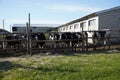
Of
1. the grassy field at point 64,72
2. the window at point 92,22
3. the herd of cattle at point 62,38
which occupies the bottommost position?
the grassy field at point 64,72

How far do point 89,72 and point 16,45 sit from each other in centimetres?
1030

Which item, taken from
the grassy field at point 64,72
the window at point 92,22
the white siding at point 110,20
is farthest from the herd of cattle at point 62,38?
the grassy field at point 64,72

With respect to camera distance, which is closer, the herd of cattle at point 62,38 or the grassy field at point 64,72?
the grassy field at point 64,72

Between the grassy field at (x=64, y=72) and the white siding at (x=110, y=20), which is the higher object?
the white siding at (x=110, y=20)

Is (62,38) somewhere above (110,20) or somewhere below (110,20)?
below

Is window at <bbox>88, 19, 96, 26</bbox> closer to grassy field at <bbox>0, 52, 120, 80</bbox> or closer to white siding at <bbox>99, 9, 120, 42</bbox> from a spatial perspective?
white siding at <bbox>99, 9, 120, 42</bbox>

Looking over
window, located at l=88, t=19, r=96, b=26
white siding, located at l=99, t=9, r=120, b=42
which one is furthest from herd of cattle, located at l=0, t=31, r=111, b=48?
window, located at l=88, t=19, r=96, b=26

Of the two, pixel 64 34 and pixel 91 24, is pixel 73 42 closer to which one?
pixel 64 34

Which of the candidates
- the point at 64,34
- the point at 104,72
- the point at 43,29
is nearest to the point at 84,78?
the point at 104,72

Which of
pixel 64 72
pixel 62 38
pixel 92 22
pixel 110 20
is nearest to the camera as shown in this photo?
pixel 64 72

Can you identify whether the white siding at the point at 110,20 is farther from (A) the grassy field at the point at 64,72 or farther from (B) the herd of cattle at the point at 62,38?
(A) the grassy field at the point at 64,72

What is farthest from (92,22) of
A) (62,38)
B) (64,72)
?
(64,72)

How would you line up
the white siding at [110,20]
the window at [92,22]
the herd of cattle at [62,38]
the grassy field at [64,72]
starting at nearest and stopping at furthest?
the grassy field at [64,72], the herd of cattle at [62,38], the white siding at [110,20], the window at [92,22]

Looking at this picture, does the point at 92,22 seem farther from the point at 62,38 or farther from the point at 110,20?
the point at 62,38
